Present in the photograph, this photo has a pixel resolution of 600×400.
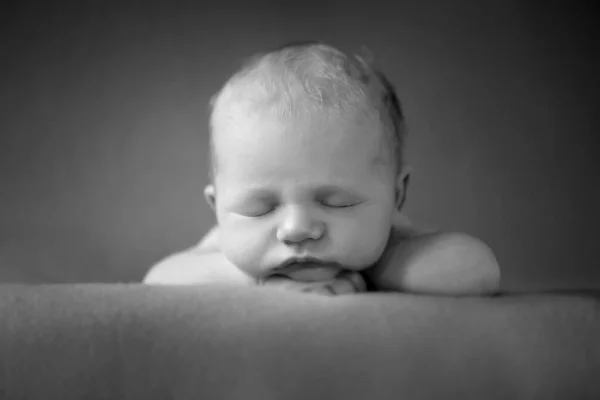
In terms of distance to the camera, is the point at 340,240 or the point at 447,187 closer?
the point at 340,240

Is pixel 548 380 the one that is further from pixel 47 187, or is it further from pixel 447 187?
pixel 47 187

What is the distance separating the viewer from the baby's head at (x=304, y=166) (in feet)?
1.83

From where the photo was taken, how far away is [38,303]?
40 centimetres

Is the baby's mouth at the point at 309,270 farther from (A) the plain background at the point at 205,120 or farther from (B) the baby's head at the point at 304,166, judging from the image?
(A) the plain background at the point at 205,120

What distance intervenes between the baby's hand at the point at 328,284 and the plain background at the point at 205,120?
53 centimetres

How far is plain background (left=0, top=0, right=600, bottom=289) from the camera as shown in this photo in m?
1.06

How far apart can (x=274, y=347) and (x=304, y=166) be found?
8.3 inches

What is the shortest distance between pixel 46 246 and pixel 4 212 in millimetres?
99

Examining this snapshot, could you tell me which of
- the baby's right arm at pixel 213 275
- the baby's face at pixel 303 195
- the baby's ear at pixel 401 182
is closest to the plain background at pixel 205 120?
the baby's right arm at pixel 213 275

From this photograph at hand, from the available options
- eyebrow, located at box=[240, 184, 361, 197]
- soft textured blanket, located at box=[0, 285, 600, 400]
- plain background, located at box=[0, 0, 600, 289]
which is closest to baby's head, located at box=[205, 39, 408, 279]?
eyebrow, located at box=[240, 184, 361, 197]

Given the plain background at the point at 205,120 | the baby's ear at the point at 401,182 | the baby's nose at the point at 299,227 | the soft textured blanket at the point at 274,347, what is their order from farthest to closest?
1. the plain background at the point at 205,120
2. the baby's ear at the point at 401,182
3. the baby's nose at the point at 299,227
4. the soft textured blanket at the point at 274,347

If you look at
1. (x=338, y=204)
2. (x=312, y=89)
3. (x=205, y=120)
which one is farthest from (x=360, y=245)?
(x=205, y=120)

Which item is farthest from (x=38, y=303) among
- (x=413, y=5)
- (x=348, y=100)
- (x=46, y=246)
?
(x=413, y=5)

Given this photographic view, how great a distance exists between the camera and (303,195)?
1.83 ft
